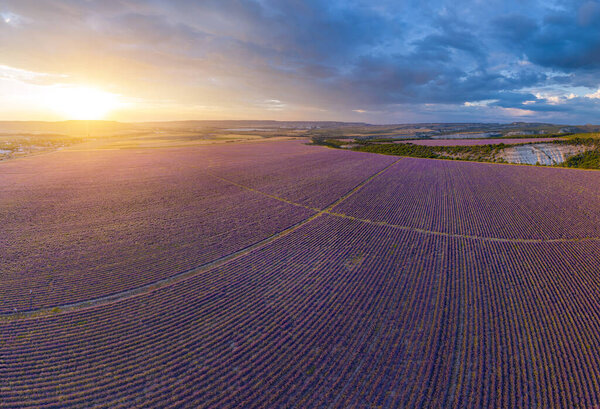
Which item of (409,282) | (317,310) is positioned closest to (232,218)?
(317,310)

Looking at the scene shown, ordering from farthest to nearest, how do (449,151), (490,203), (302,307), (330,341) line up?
(449,151), (490,203), (302,307), (330,341)

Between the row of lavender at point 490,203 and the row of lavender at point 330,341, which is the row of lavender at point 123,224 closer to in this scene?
the row of lavender at point 330,341

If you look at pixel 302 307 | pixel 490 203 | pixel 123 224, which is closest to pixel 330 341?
pixel 302 307

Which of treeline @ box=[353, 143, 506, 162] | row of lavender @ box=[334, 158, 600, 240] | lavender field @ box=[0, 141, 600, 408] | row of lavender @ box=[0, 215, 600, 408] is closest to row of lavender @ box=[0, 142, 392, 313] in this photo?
lavender field @ box=[0, 141, 600, 408]

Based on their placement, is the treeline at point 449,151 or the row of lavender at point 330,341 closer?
the row of lavender at point 330,341

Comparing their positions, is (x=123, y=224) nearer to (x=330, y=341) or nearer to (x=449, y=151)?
(x=330, y=341)

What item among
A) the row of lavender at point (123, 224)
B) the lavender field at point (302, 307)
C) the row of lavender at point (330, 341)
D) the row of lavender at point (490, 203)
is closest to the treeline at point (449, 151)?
the row of lavender at point (490, 203)

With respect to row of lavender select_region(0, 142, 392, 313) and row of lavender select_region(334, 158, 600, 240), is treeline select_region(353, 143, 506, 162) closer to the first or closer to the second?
row of lavender select_region(334, 158, 600, 240)
